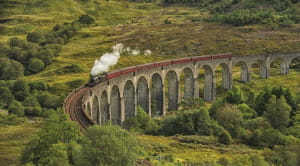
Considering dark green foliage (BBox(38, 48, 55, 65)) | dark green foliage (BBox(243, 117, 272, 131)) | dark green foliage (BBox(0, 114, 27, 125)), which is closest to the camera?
dark green foliage (BBox(243, 117, 272, 131))

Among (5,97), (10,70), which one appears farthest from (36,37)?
(5,97)

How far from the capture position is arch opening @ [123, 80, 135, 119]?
214 feet

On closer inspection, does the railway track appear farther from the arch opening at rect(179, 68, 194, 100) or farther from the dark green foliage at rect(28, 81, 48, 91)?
the dark green foliage at rect(28, 81, 48, 91)

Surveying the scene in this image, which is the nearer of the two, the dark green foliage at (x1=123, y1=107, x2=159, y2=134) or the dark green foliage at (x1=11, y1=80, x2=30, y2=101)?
the dark green foliage at (x1=123, y1=107, x2=159, y2=134)

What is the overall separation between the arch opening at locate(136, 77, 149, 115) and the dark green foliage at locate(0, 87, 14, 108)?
29.5 metres

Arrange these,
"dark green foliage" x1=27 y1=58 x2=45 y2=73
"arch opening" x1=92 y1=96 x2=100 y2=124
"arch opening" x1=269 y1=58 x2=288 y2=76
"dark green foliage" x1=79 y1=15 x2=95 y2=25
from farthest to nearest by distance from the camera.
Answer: "dark green foliage" x1=79 y1=15 x2=95 y2=25, "dark green foliage" x1=27 y1=58 x2=45 y2=73, "arch opening" x1=269 y1=58 x2=288 y2=76, "arch opening" x1=92 y1=96 x2=100 y2=124

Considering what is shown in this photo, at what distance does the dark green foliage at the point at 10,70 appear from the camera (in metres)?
97.9

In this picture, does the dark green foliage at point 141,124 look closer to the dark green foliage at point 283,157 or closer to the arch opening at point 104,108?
the arch opening at point 104,108

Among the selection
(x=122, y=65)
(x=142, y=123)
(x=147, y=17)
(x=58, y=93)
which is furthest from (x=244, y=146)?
(x=147, y=17)

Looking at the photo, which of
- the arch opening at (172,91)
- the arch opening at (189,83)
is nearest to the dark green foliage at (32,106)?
the arch opening at (172,91)

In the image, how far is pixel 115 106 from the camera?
61406 millimetres

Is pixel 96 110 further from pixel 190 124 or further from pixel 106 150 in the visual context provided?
pixel 106 150

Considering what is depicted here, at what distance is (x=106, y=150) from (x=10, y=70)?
257 feet

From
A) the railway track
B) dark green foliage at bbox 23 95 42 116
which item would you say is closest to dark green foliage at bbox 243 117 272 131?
the railway track
